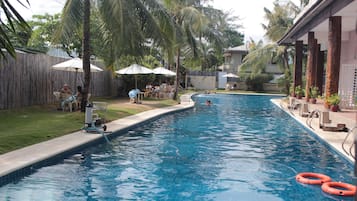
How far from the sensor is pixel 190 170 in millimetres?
7770

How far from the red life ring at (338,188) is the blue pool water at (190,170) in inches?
4.4

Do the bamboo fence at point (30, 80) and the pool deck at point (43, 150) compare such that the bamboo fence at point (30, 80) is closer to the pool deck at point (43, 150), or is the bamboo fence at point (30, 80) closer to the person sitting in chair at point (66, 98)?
the person sitting in chair at point (66, 98)

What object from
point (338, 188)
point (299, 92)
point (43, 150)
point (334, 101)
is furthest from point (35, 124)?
point (299, 92)

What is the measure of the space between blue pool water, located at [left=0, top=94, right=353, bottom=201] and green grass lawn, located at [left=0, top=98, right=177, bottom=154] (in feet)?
3.87

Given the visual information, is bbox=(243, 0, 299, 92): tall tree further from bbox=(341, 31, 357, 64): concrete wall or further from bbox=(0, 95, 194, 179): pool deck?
bbox=(0, 95, 194, 179): pool deck

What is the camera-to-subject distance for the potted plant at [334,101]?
1573cm

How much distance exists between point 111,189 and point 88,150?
118 inches

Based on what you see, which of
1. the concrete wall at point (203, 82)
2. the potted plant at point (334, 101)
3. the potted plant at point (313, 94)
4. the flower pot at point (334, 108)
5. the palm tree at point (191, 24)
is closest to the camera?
the potted plant at point (334, 101)

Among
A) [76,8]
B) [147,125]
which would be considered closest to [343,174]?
[147,125]

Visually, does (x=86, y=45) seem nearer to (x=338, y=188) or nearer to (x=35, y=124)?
(x=35, y=124)

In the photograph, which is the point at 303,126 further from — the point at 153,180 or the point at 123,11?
the point at 153,180

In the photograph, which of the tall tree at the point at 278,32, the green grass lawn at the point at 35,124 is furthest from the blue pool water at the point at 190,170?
the tall tree at the point at 278,32

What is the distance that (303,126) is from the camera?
13.8m

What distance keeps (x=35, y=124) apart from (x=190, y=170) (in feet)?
17.8
